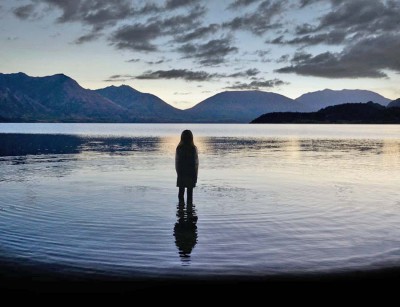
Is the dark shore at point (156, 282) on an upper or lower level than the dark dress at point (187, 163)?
lower

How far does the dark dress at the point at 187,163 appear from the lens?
16.9 meters

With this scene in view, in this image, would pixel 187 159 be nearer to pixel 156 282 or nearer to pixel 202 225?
pixel 202 225

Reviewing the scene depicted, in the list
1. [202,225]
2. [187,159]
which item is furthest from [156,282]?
[187,159]

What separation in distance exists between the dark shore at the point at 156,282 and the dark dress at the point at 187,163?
27.7 feet

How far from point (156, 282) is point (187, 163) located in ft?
29.0

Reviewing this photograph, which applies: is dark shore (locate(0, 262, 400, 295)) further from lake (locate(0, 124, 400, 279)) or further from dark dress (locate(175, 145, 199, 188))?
dark dress (locate(175, 145, 199, 188))

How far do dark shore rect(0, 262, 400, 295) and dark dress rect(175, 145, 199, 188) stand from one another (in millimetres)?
8446

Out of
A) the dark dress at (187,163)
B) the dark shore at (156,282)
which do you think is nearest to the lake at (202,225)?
the dark shore at (156,282)

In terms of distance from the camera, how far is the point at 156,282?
8.45 m

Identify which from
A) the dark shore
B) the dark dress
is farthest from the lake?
the dark dress

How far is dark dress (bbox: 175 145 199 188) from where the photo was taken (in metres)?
16.9

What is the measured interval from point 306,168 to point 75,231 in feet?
79.7

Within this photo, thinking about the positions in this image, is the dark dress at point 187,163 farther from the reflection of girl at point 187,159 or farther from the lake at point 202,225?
the lake at point 202,225

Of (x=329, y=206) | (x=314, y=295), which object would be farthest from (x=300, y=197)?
(x=314, y=295)
